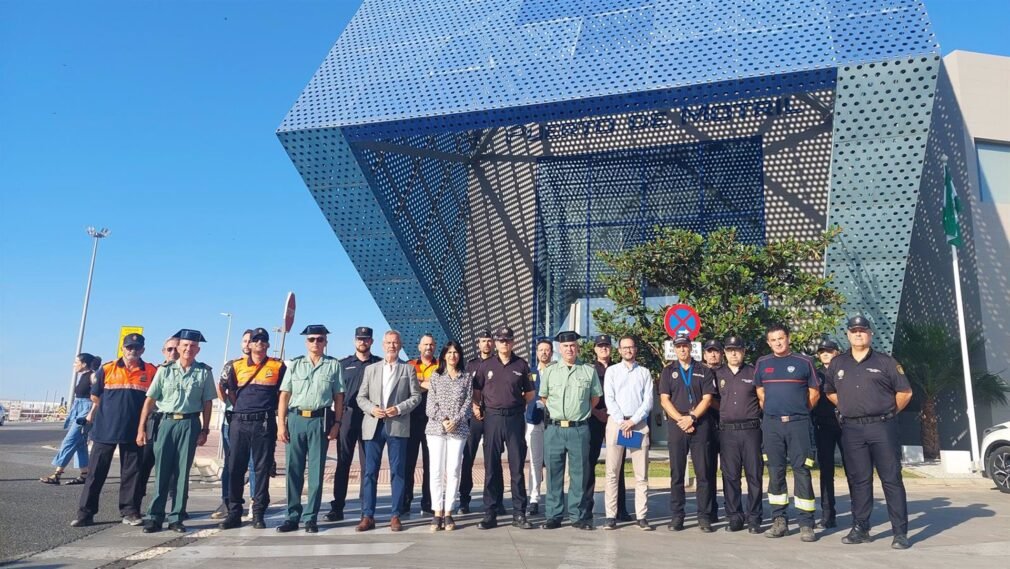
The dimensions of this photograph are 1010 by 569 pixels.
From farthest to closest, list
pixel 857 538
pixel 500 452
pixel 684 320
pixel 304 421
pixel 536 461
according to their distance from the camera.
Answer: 1. pixel 684 320
2. pixel 536 461
3. pixel 500 452
4. pixel 304 421
5. pixel 857 538

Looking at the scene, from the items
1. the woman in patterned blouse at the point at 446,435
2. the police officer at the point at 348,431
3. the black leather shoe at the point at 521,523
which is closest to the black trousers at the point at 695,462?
the black leather shoe at the point at 521,523

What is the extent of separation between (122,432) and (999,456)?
11138mm

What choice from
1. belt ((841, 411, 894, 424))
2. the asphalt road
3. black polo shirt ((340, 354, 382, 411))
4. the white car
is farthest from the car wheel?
the asphalt road

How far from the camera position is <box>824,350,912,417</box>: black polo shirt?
580 centimetres

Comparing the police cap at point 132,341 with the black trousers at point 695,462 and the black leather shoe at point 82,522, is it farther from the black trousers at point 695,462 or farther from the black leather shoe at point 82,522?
the black trousers at point 695,462

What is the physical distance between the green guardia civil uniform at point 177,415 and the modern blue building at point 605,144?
9.22m

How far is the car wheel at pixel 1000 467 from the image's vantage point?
959 centimetres

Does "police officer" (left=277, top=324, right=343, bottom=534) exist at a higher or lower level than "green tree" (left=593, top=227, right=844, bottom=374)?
lower

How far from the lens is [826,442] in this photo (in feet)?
22.5

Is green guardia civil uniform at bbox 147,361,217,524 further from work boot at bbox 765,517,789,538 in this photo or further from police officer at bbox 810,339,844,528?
police officer at bbox 810,339,844,528

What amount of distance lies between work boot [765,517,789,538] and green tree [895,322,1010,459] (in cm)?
1358

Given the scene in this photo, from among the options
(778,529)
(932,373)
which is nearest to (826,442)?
(778,529)

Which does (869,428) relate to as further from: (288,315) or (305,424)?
(288,315)

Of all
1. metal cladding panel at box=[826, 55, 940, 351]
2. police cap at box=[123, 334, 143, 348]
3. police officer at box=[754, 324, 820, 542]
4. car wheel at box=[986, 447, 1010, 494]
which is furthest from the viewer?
metal cladding panel at box=[826, 55, 940, 351]
